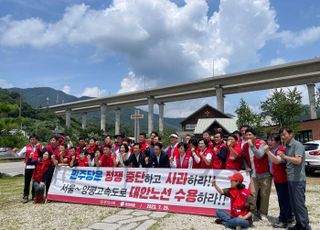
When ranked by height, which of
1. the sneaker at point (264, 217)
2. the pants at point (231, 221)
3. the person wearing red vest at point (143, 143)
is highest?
the person wearing red vest at point (143, 143)

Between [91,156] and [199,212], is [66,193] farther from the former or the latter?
[199,212]

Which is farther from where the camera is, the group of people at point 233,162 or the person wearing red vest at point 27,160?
the person wearing red vest at point 27,160

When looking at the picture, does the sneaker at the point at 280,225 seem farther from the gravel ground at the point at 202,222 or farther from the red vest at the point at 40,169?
the red vest at the point at 40,169

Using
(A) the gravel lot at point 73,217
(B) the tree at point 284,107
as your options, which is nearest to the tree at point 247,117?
(B) the tree at point 284,107

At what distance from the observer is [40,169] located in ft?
29.6

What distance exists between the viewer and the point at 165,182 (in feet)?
24.7

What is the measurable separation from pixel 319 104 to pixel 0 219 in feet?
88.1

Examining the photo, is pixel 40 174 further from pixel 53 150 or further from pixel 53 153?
pixel 53 150

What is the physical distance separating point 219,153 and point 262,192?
1.29m

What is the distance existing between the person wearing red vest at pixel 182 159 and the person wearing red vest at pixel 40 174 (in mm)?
3786

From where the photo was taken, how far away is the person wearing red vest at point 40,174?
8773 mm

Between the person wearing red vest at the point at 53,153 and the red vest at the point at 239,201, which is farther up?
the person wearing red vest at the point at 53,153

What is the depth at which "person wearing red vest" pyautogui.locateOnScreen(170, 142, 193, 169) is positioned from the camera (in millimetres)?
7969

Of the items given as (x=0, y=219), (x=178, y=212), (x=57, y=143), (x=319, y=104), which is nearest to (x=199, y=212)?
(x=178, y=212)
